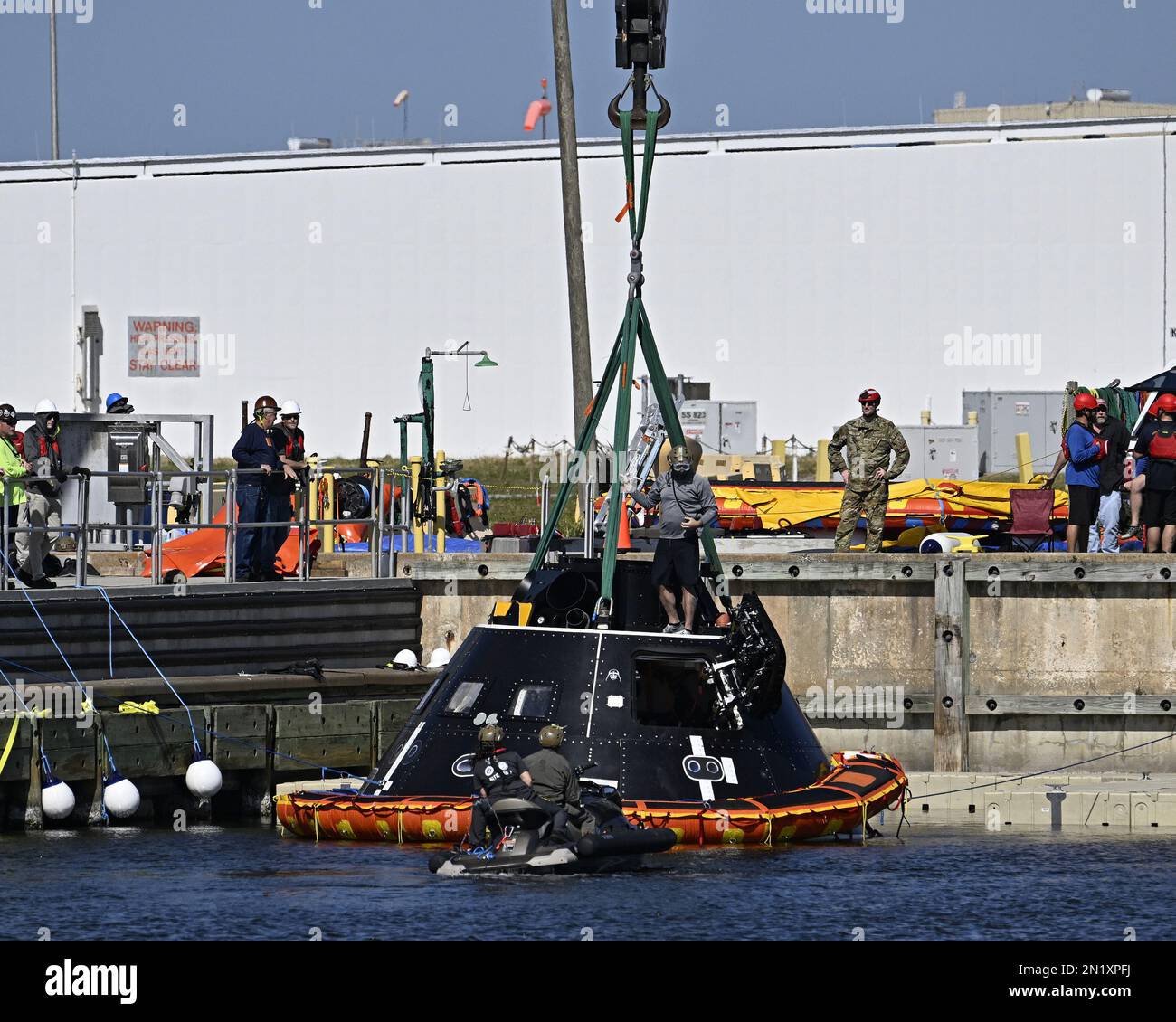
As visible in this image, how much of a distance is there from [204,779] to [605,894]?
5.93 metres

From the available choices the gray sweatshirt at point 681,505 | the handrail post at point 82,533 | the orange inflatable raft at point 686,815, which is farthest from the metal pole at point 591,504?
the handrail post at point 82,533

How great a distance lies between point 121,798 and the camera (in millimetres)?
19078

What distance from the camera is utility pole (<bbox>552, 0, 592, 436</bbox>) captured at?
25906mm

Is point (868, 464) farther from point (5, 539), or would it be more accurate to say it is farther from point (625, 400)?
point (5, 539)

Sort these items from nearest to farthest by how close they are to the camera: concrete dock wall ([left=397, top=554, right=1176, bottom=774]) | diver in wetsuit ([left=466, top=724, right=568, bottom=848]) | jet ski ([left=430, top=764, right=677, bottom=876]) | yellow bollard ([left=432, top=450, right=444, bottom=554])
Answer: jet ski ([left=430, top=764, right=677, bottom=876]), diver in wetsuit ([left=466, top=724, right=568, bottom=848]), concrete dock wall ([left=397, top=554, right=1176, bottom=774]), yellow bollard ([left=432, top=450, right=444, bottom=554])

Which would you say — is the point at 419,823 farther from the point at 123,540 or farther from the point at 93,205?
the point at 93,205

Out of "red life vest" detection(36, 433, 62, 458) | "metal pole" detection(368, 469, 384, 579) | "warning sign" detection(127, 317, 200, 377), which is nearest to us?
"red life vest" detection(36, 433, 62, 458)

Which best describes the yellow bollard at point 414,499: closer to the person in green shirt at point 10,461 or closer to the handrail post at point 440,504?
the handrail post at point 440,504

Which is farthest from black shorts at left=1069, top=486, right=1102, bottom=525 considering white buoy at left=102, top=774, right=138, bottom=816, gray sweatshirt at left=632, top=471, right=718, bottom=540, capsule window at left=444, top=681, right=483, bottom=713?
white buoy at left=102, top=774, right=138, bottom=816

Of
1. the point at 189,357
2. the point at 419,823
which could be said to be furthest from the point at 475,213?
the point at 419,823

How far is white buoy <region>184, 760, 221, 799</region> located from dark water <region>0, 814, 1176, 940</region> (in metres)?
1.19

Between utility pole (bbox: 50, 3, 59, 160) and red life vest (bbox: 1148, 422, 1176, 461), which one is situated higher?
utility pole (bbox: 50, 3, 59, 160)

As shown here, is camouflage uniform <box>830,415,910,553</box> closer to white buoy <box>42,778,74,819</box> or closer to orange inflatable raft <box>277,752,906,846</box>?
orange inflatable raft <box>277,752,906,846</box>

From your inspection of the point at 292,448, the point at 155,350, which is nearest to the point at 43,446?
the point at 292,448
